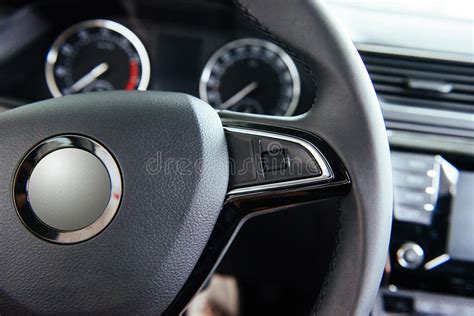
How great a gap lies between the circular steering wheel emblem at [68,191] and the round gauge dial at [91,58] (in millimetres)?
605

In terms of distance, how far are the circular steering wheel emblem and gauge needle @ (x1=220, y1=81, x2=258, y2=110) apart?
22.6 inches

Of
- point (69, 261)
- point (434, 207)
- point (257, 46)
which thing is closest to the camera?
point (69, 261)

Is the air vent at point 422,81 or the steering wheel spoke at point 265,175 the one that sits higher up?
the air vent at point 422,81

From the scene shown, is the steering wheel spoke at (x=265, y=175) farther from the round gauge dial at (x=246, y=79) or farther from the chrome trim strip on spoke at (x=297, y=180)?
the round gauge dial at (x=246, y=79)

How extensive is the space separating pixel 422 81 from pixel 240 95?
1.25ft

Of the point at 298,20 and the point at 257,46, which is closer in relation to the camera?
Answer: the point at 298,20

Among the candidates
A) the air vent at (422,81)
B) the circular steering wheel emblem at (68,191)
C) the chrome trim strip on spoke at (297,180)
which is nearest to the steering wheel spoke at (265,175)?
the chrome trim strip on spoke at (297,180)

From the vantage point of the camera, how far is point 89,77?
4.39ft

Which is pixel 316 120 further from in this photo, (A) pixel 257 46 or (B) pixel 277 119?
(A) pixel 257 46

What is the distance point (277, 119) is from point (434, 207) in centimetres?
47

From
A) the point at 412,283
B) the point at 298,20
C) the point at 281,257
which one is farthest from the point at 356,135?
the point at 281,257

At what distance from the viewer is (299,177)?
2.50 ft

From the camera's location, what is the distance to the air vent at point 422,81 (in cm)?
115

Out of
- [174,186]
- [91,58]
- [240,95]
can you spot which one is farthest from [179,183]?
[91,58]
